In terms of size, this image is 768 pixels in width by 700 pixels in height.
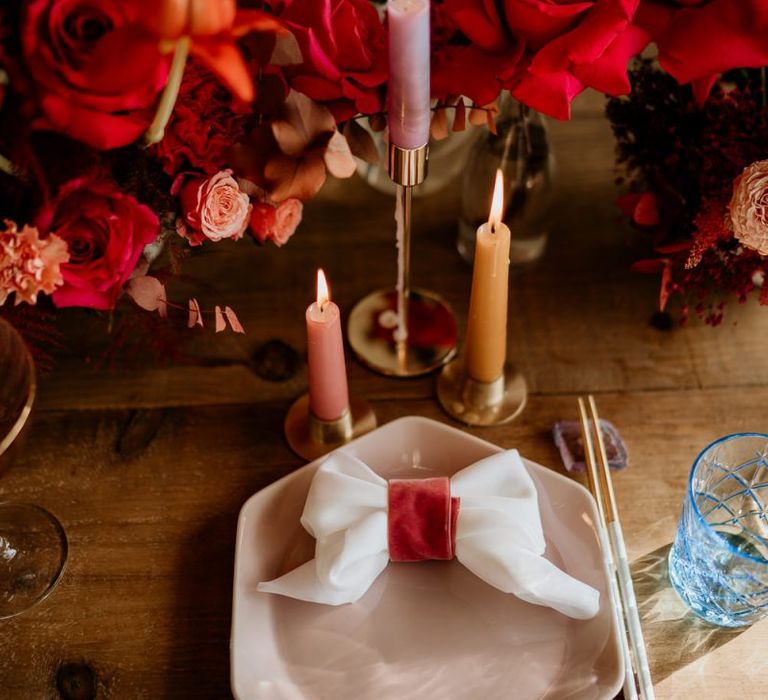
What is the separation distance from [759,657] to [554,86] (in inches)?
17.9

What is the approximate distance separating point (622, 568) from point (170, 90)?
0.47 m

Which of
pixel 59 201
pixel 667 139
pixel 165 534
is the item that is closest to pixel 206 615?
pixel 165 534

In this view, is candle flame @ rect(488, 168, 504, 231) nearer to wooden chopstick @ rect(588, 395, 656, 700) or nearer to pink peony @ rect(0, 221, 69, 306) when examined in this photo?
wooden chopstick @ rect(588, 395, 656, 700)

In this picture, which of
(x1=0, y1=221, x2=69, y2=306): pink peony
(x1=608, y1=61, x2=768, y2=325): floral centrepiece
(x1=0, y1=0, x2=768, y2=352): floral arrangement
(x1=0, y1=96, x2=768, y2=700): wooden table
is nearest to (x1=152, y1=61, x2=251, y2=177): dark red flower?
(x1=0, y1=0, x2=768, y2=352): floral arrangement

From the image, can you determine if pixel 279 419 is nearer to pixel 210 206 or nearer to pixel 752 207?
pixel 210 206

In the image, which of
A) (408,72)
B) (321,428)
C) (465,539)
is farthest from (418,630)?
(408,72)

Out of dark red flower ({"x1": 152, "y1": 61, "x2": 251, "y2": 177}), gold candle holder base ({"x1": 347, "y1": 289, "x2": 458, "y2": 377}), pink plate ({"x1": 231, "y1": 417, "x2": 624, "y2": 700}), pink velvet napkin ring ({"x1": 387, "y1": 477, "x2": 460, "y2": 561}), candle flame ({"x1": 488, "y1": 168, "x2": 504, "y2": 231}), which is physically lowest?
pink plate ({"x1": 231, "y1": 417, "x2": 624, "y2": 700})

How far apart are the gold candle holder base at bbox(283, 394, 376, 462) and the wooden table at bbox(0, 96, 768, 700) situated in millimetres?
14

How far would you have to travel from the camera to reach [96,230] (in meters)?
0.59

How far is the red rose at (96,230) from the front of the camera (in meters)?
0.59

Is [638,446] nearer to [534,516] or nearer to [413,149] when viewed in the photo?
[534,516]

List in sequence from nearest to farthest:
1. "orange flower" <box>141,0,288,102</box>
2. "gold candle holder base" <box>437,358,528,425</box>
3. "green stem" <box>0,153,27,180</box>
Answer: "orange flower" <box>141,0,288,102</box>
"green stem" <box>0,153,27,180</box>
"gold candle holder base" <box>437,358,528,425</box>

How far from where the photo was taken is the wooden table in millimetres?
665

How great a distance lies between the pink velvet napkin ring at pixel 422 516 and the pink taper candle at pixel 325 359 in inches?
4.3
